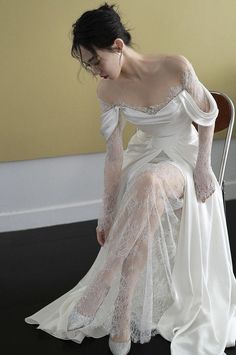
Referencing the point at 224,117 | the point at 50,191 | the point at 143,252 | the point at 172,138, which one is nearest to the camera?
the point at 143,252

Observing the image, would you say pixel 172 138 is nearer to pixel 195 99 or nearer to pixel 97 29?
pixel 195 99

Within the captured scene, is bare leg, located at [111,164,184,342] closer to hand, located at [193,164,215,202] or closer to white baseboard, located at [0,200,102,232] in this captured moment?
hand, located at [193,164,215,202]

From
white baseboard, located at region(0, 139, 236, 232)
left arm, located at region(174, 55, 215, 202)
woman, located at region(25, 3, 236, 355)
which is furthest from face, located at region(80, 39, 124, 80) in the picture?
white baseboard, located at region(0, 139, 236, 232)

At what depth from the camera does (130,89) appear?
5.33 ft

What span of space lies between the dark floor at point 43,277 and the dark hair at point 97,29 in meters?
1.04

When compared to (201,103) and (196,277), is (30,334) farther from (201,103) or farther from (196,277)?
(201,103)

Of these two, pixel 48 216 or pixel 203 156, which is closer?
pixel 203 156

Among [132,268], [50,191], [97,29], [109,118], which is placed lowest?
[50,191]

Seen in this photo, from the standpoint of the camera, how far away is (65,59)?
2.50m

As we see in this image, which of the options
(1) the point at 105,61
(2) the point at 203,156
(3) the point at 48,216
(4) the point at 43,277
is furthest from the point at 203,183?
(3) the point at 48,216

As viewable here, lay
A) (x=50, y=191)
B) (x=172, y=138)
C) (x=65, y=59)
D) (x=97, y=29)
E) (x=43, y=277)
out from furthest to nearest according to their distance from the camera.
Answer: (x=50, y=191)
(x=65, y=59)
(x=43, y=277)
(x=172, y=138)
(x=97, y=29)

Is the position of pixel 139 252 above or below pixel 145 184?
below

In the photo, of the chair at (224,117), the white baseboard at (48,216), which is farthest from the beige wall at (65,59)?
the chair at (224,117)
